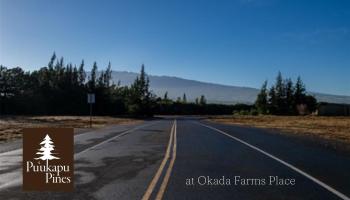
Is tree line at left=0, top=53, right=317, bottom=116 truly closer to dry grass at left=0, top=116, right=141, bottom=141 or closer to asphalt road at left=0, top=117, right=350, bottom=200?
dry grass at left=0, top=116, right=141, bottom=141

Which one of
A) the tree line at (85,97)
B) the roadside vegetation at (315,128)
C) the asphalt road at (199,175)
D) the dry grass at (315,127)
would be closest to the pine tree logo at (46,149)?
the asphalt road at (199,175)

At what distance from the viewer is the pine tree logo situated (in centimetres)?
1233

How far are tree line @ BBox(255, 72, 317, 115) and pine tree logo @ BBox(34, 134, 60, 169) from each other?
105150 millimetres

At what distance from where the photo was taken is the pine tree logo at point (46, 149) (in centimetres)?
1233

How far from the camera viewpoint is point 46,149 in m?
12.8

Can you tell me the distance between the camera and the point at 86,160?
51.3 ft

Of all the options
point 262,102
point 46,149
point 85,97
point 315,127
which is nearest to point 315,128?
point 315,127

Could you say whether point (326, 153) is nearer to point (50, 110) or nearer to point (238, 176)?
point (238, 176)

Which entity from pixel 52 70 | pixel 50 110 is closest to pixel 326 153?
pixel 50 110

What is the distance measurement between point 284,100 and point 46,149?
4492 inches

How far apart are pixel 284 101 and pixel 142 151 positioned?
4247 inches

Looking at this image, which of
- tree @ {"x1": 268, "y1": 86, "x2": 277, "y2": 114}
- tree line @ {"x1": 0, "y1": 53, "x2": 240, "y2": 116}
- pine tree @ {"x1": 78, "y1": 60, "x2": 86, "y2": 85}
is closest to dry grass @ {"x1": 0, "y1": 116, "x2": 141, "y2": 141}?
tree line @ {"x1": 0, "y1": 53, "x2": 240, "y2": 116}

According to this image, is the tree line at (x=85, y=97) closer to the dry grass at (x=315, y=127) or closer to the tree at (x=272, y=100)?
the tree at (x=272, y=100)

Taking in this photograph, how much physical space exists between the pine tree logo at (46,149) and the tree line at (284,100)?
105 m
